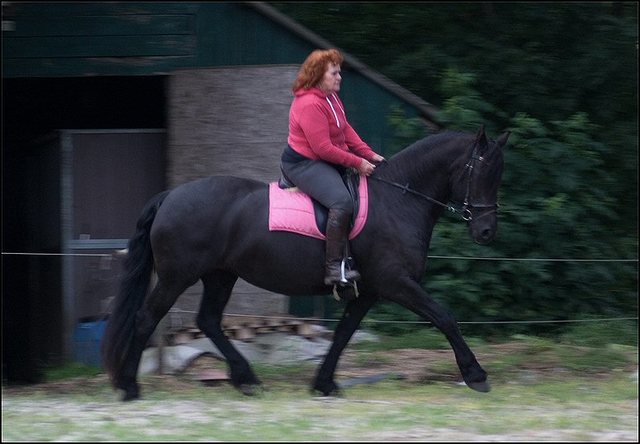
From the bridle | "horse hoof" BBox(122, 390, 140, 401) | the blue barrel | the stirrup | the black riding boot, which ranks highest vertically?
the bridle

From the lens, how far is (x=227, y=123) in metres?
11.0

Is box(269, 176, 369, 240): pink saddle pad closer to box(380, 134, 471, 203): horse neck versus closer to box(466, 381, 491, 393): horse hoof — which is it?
box(380, 134, 471, 203): horse neck

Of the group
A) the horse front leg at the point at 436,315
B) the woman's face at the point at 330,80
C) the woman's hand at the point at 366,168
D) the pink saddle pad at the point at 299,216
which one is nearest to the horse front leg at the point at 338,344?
the horse front leg at the point at 436,315

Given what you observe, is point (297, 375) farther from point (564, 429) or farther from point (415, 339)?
point (564, 429)

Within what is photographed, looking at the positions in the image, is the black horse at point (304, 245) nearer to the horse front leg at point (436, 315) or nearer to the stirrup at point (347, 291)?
the horse front leg at point (436, 315)

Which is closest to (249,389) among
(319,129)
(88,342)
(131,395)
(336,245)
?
(131,395)

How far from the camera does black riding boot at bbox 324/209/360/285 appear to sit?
25.7 feet

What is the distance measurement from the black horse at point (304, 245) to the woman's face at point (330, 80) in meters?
0.80

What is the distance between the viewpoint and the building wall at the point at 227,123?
430 inches

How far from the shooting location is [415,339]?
10.5 meters

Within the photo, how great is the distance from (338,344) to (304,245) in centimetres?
90

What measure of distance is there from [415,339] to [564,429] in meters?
3.69

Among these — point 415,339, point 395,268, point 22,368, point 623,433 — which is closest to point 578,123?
point 415,339

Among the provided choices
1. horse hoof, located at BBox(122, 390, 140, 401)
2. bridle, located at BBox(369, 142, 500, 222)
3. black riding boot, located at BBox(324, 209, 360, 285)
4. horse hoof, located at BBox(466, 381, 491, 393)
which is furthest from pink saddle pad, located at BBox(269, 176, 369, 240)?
horse hoof, located at BBox(122, 390, 140, 401)
